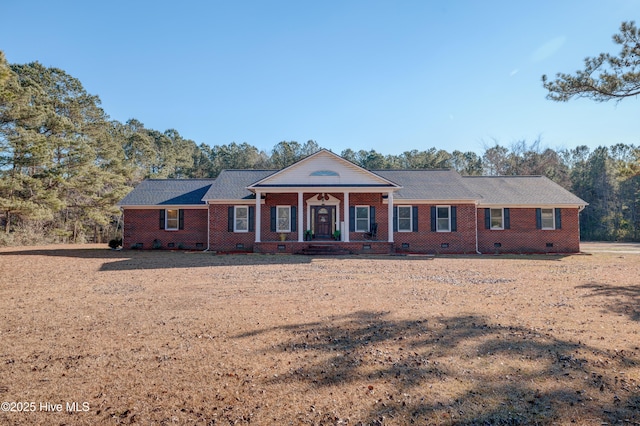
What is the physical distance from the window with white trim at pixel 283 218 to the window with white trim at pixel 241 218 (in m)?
1.82

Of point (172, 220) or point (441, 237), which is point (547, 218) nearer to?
point (441, 237)

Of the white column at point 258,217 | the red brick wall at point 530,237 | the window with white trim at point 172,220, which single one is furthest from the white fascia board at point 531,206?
the window with white trim at point 172,220

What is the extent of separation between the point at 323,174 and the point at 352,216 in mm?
3058

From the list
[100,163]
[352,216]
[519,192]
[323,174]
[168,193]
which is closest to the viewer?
[323,174]

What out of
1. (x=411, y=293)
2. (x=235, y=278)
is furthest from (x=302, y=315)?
(x=235, y=278)

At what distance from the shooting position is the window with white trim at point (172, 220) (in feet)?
73.5

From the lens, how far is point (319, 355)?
15.8ft

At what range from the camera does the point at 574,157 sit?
219 ft

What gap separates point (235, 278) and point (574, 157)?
74.8 meters

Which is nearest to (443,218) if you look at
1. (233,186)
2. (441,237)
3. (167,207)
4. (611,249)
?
(441,237)

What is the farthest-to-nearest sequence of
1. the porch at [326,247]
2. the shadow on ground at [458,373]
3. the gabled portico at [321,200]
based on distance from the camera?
the gabled portico at [321,200] < the porch at [326,247] < the shadow on ground at [458,373]

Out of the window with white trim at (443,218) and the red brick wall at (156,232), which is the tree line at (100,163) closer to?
the red brick wall at (156,232)

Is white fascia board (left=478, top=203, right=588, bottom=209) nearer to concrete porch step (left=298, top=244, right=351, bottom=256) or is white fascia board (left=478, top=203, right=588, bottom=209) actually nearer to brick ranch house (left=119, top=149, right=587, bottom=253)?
brick ranch house (left=119, top=149, right=587, bottom=253)

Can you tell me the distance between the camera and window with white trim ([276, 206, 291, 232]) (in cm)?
2180
